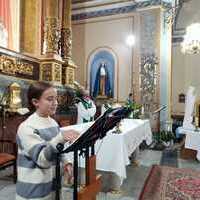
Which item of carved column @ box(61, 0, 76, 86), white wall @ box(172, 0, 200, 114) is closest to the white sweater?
carved column @ box(61, 0, 76, 86)

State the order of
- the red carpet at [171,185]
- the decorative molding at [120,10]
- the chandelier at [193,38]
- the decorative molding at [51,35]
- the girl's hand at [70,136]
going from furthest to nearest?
the decorative molding at [120,10] → the chandelier at [193,38] → the decorative molding at [51,35] → the red carpet at [171,185] → the girl's hand at [70,136]

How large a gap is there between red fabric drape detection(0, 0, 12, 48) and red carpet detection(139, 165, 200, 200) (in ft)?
13.9

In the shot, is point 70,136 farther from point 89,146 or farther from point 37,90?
point 37,90

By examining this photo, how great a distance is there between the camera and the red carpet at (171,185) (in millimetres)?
3492

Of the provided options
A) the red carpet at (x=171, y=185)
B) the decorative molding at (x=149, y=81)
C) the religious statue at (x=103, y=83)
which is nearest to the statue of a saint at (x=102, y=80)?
the religious statue at (x=103, y=83)

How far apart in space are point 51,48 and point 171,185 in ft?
13.0

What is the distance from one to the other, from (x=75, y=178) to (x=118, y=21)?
319 inches

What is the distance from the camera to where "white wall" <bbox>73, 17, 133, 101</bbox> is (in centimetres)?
908

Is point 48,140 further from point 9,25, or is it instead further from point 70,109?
point 9,25

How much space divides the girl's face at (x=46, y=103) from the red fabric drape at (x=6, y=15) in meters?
4.83

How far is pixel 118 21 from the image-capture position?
923cm

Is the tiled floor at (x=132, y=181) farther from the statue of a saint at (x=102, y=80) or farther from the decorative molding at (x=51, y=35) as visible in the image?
the statue of a saint at (x=102, y=80)

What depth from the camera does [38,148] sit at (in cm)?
159

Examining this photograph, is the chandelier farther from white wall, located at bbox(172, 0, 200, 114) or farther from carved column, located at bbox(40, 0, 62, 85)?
carved column, located at bbox(40, 0, 62, 85)
